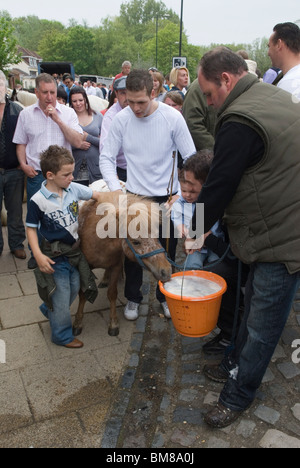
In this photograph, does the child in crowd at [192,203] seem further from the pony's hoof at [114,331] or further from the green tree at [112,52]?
the green tree at [112,52]

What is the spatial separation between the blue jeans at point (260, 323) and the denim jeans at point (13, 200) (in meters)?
3.94

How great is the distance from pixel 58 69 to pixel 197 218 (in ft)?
95.3

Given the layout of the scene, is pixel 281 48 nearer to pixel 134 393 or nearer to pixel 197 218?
pixel 197 218

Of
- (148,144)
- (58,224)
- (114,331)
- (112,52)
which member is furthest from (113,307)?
(112,52)

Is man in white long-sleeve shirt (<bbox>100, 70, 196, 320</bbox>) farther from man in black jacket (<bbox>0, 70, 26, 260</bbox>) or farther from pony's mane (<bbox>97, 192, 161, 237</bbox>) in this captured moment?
man in black jacket (<bbox>0, 70, 26, 260</bbox>)

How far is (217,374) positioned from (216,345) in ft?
1.31

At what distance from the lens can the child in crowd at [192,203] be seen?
341 cm

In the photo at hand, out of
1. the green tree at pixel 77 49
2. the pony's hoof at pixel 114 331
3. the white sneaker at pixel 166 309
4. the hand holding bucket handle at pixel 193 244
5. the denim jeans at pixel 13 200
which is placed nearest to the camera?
the hand holding bucket handle at pixel 193 244

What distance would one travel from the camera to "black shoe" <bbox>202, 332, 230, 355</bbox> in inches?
148

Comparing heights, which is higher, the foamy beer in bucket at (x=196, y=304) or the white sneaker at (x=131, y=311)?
the foamy beer in bucket at (x=196, y=304)

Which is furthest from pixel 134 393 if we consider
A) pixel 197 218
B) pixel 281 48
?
pixel 281 48

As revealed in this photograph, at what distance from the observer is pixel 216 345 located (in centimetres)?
378

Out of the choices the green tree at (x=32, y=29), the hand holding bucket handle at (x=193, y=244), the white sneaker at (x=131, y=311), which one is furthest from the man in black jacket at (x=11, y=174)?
the green tree at (x=32, y=29)

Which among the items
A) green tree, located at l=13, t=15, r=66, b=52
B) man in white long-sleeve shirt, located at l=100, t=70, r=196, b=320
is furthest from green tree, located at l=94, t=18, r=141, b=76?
man in white long-sleeve shirt, located at l=100, t=70, r=196, b=320
